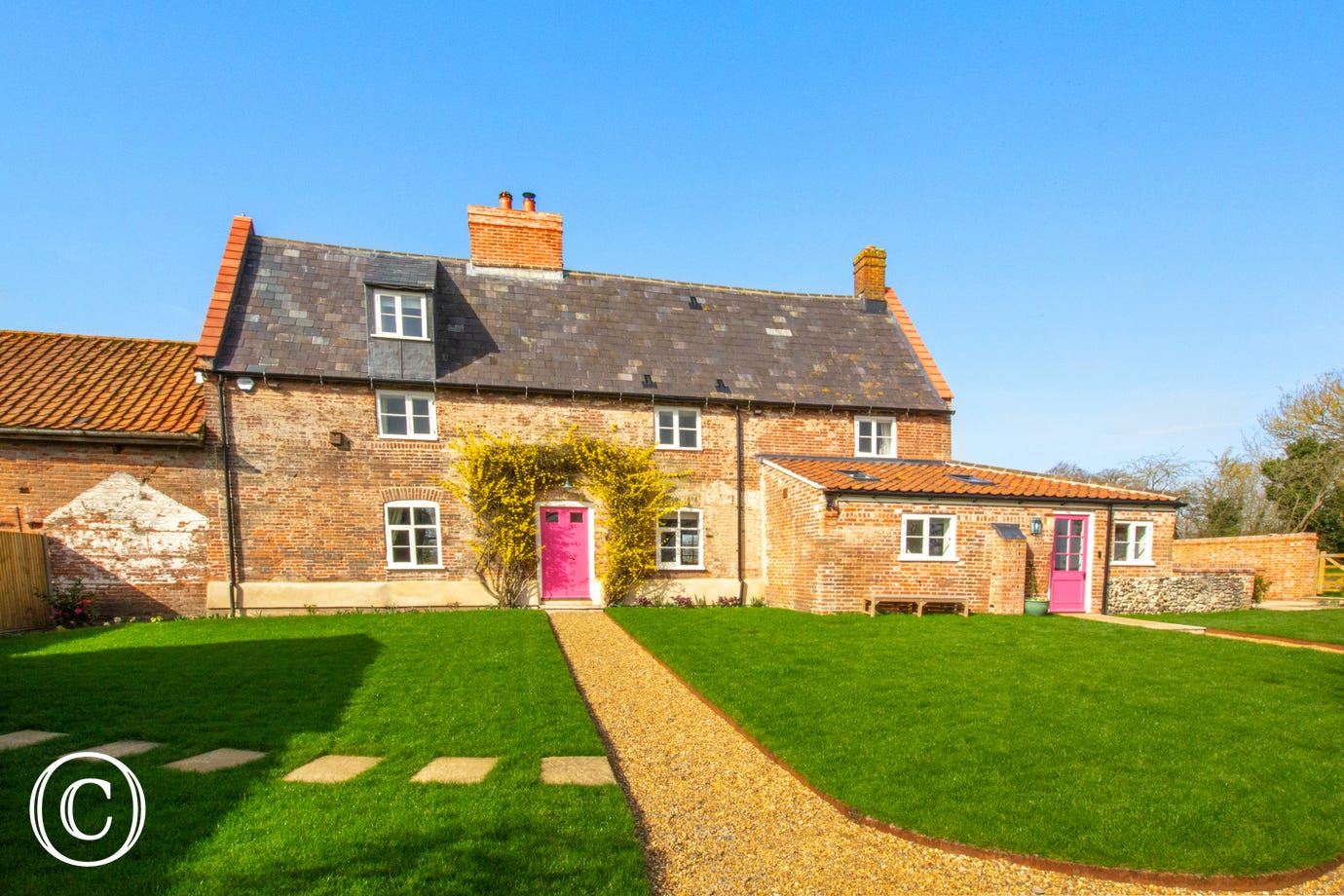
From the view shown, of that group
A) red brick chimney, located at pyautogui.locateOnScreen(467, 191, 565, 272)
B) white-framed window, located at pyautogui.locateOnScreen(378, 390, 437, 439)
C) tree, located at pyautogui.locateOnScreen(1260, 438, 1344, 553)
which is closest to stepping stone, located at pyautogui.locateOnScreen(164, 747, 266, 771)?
A: white-framed window, located at pyautogui.locateOnScreen(378, 390, 437, 439)

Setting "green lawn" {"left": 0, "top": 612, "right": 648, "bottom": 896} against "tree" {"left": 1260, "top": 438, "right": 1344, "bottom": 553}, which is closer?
"green lawn" {"left": 0, "top": 612, "right": 648, "bottom": 896}

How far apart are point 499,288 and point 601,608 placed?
9.84 metres

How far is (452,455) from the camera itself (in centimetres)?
1516

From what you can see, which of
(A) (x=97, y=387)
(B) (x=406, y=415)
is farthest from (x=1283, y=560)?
(A) (x=97, y=387)

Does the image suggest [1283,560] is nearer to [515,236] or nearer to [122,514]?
[515,236]

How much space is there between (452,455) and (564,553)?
152 inches

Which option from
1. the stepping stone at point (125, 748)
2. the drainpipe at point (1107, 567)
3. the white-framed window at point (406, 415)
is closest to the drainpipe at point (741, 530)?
the white-framed window at point (406, 415)

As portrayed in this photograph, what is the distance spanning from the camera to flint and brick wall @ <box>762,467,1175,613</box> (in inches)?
551

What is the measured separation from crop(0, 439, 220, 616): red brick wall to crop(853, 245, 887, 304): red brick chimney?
797 inches

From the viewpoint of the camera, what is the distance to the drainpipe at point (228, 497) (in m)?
13.8

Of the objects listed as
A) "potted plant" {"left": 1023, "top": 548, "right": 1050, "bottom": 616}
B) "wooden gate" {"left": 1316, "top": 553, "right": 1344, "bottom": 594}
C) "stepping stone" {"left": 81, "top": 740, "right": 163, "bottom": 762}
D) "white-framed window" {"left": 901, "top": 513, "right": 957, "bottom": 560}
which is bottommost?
"wooden gate" {"left": 1316, "top": 553, "right": 1344, "bottom": 594}

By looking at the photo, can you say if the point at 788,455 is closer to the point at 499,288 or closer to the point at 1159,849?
the point at 499,288

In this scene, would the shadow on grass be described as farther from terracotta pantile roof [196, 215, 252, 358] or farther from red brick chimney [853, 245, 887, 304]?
red brick chimney [853, 245, 887, 304]

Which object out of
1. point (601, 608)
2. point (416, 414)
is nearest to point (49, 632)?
point (416, 414)
